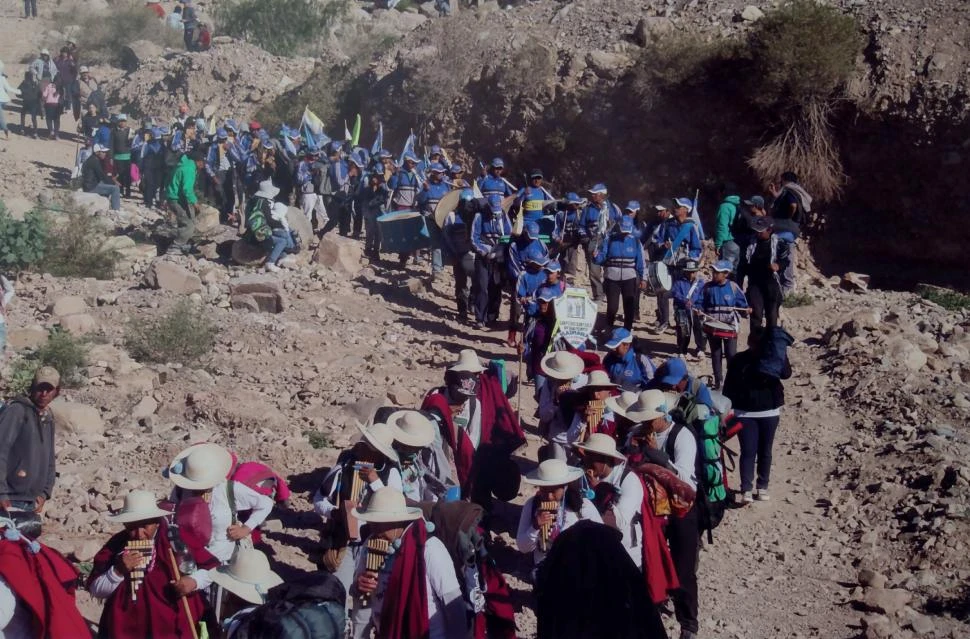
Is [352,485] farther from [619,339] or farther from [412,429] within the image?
[619,339]

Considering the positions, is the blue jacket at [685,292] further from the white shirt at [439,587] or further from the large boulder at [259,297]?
the white shirt at [439,587]

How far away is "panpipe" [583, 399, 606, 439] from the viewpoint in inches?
294

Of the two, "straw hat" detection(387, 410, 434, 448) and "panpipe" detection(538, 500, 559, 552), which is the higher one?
"straw hat" detection(387, 410, 434, 448)

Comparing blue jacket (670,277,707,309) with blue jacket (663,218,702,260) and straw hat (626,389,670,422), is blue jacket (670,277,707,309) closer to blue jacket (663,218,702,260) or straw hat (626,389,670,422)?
blue jacket (663,218,702,260)

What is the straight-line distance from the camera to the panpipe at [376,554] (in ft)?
17.2

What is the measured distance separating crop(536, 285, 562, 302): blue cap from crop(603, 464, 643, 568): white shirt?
15.9 ft

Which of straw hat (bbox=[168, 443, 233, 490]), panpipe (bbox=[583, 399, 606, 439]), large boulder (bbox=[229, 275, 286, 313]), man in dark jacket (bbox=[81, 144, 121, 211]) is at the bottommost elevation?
large boulder (bbox=[229, 275, 286, 313])

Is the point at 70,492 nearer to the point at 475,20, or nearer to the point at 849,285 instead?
the point at 849,285

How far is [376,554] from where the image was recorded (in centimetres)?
528

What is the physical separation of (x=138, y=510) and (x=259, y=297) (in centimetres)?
964

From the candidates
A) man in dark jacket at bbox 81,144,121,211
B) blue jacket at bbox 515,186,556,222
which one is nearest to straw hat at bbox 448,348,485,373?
blue jacket at bbox 515,186,556,222

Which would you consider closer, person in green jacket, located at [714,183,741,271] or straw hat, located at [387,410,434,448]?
straw hat, located at [387,410,434,448]

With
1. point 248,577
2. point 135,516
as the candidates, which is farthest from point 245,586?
point 135,516

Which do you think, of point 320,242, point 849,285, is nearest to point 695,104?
point 849,285
